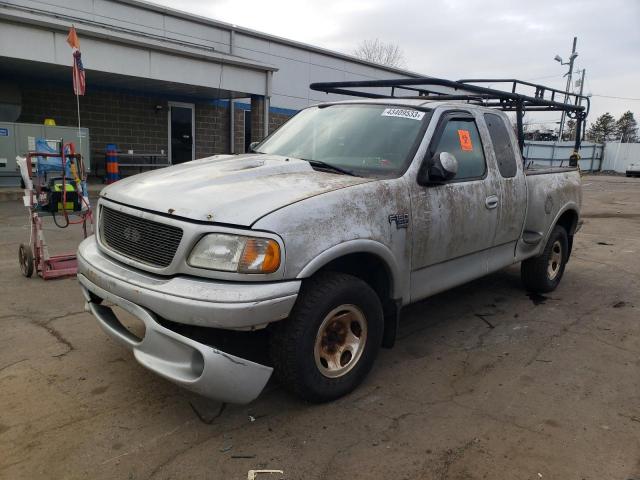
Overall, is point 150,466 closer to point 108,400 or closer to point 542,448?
point 108,400

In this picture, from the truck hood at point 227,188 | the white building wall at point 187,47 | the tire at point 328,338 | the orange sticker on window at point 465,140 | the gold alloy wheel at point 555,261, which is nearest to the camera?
the truck hood at point 227,188

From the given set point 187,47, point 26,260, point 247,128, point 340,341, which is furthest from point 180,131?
point 340,341

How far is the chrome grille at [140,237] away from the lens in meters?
2.80

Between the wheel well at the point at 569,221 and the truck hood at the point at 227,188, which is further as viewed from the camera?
the wheel well at the point at 569,221

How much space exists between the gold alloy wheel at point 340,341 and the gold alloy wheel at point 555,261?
3345 millimetres

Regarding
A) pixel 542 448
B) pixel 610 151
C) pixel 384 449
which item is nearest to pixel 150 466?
pixel 384 449

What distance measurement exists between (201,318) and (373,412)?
1.27 metres

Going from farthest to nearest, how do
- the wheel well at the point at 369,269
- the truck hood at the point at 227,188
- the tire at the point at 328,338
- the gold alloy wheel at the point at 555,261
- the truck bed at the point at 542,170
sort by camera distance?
the gold alloy wheel at the point at 555,261
the truck bed at the point at 542,170
the wheel well at the point at 369,269
the tire at the point at 328,338
the truck hood at the point at 227,188

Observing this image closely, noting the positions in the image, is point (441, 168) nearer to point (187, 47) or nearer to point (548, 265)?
point (548, 265)

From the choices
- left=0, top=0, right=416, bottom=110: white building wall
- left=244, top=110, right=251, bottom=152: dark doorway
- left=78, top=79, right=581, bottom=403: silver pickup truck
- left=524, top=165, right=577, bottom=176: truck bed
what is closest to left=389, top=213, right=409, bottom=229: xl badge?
left=78, top=79, right=581, bottom=403: silver pickup truck

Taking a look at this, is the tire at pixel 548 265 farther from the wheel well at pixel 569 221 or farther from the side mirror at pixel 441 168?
the side mirror at pixel 441 168

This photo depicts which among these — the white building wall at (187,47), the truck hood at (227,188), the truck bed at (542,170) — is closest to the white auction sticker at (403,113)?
the truck hood at (227,188)

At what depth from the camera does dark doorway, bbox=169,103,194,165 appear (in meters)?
17.0

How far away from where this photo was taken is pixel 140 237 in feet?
9.78
